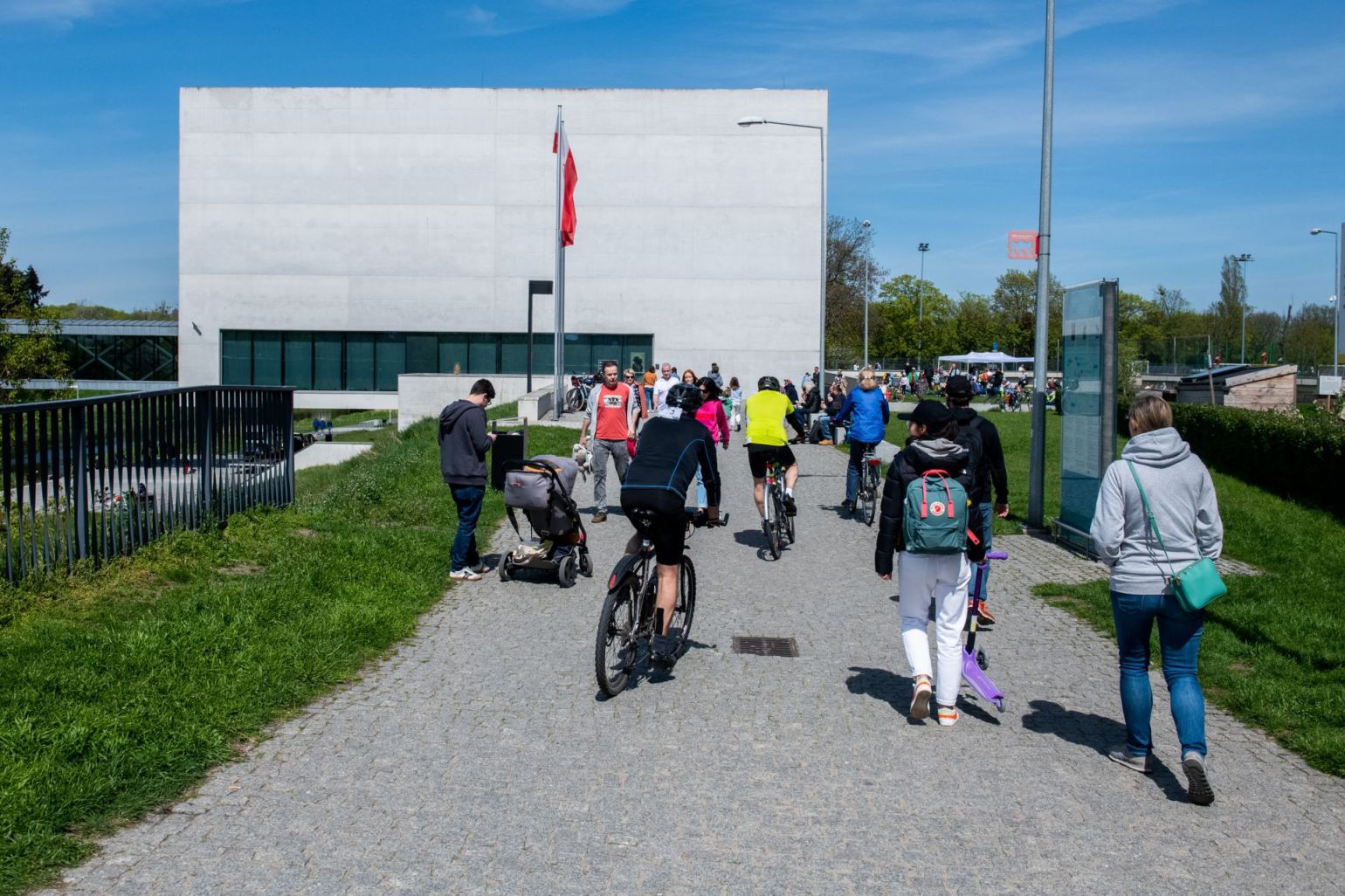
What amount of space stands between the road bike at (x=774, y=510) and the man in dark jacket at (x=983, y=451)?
3.43 m

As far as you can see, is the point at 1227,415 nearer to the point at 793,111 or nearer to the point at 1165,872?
the point at 1165,872

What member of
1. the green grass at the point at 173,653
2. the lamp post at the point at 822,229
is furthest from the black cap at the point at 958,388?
the lamp post at the point at 822,229

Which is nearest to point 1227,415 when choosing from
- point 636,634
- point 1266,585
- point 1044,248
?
point 1044,248

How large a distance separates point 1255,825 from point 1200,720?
527 millimetres

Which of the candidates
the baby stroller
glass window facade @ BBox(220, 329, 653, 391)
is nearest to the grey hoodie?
the baby stroller

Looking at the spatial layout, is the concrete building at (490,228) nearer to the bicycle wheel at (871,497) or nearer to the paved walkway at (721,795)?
the bicycle wheel at (871,497)

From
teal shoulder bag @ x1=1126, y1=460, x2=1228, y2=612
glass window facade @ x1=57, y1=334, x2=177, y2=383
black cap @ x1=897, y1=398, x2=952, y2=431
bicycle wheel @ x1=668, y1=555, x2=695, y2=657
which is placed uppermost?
glass window facade @ x1=57, y1=334, x2=177, y2=383

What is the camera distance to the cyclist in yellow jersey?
12766 millimetres

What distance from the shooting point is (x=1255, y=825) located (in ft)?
16.9

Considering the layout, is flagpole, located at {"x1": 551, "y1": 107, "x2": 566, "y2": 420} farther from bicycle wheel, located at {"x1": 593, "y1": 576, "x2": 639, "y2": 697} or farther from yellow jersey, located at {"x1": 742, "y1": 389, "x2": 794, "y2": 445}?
bicycle wheel, located at {"x1": 593, "y1": 576, "x2": 639, "y2": 697}

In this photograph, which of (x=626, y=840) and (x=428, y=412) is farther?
(x=428, y=412)

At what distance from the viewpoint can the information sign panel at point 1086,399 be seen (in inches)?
493

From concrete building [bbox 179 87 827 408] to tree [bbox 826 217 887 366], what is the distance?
86.9 ft

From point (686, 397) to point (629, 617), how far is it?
1.52 meters
